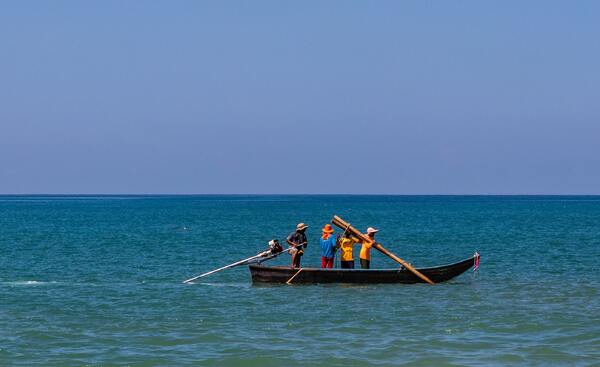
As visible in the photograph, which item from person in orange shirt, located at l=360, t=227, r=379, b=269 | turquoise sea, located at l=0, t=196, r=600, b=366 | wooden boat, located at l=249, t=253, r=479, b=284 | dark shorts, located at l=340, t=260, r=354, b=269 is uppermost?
person in orange shirt, located at l=360, t=227, r=379, b=269

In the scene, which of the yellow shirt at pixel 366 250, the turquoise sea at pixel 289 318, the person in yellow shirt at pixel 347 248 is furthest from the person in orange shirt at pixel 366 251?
the turquoise sea at pixel 289 318

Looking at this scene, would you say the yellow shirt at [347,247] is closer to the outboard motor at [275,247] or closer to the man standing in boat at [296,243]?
the man standing in boat at [296,243]

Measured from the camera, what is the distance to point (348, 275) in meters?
30.5

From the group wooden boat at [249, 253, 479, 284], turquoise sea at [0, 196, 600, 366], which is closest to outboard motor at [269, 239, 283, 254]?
wooden boat at [249, 253, 479, 284]

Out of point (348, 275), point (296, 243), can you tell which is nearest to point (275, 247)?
point (296, 243)

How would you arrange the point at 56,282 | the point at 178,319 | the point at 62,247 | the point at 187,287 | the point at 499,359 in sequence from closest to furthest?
1. the point at 499,359
2. the point at 178,319
3. the point at 187,287
4. the point at 56,282
5. the point at 62,247

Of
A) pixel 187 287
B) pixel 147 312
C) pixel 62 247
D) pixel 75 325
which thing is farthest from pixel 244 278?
pixel 62 247

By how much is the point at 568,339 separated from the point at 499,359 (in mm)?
3016

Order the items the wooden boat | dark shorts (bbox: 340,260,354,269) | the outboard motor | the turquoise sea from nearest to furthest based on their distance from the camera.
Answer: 1. the turquoise sea
2. the wooden boat
3. dark shorts (bbox: 340,260,354,269)
4. the outboard motor

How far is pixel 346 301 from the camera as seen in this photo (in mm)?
26922

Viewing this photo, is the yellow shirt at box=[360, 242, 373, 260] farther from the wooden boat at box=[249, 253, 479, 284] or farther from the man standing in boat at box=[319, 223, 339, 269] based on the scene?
the wooden boat at box=[249, 253, 479, 284]

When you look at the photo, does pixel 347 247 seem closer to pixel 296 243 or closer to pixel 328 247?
pixel 328 247

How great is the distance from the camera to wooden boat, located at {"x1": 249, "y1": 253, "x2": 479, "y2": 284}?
30609 millimetres

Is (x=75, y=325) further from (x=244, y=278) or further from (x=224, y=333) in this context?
(x=244, y=278)
